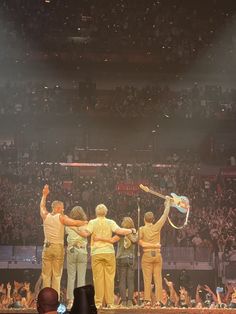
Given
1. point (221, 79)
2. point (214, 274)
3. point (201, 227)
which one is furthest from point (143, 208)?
point (221, 79)

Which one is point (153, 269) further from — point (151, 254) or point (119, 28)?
point (119, 28)

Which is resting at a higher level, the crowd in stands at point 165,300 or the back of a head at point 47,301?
the back of a head at point 47,301

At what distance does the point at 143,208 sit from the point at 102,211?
15.5 ft

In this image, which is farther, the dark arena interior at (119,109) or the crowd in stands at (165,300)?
the dark arena interior at (119,109)

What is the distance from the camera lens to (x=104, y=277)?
945 centimetres

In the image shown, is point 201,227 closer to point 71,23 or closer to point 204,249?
point 204,249

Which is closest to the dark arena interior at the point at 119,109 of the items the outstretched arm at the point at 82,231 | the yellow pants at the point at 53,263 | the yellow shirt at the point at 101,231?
the yellow pants at the point at 53,263

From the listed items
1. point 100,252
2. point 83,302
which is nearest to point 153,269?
point 100,252

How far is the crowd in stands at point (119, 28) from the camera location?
17266mm

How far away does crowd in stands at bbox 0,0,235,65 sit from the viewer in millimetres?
17266

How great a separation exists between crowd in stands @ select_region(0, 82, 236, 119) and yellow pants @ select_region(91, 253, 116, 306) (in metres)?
8.27

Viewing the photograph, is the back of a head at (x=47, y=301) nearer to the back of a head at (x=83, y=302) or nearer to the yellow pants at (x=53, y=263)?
the back of a head at (x=83, y=302)

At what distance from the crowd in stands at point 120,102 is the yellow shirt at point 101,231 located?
7.97 m

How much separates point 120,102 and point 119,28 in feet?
7.51
